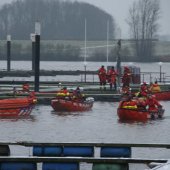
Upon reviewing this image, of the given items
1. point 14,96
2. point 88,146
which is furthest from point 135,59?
point 88,146

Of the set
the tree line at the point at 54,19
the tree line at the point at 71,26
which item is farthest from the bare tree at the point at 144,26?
the tree line at the point at 54,19

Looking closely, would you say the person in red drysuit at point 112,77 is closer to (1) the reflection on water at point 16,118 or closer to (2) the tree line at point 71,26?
(1) the reflection on water at point 16,118

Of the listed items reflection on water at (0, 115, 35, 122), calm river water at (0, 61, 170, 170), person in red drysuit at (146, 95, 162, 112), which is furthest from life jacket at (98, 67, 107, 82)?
person in red drysuit at (146, 95, 162, 112)

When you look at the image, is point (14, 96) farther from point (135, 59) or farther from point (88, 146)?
point (135, 59)

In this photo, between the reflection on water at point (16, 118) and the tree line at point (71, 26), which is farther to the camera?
the tree line at point (71, 26)

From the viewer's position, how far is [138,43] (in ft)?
516

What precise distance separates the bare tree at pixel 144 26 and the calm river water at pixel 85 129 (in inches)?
4372

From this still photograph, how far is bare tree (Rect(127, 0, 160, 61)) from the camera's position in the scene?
509 feet

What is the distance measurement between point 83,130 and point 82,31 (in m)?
150

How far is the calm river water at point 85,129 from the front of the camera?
31.5m

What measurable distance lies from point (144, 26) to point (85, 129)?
129m

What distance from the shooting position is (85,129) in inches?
1409

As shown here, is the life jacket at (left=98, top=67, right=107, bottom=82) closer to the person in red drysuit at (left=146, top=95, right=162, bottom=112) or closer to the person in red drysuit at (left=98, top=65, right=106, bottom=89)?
the person in red drysuit at (left=98, top=65, right=106, bottom=89)

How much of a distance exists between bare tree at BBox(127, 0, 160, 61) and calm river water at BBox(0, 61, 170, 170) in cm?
11104
